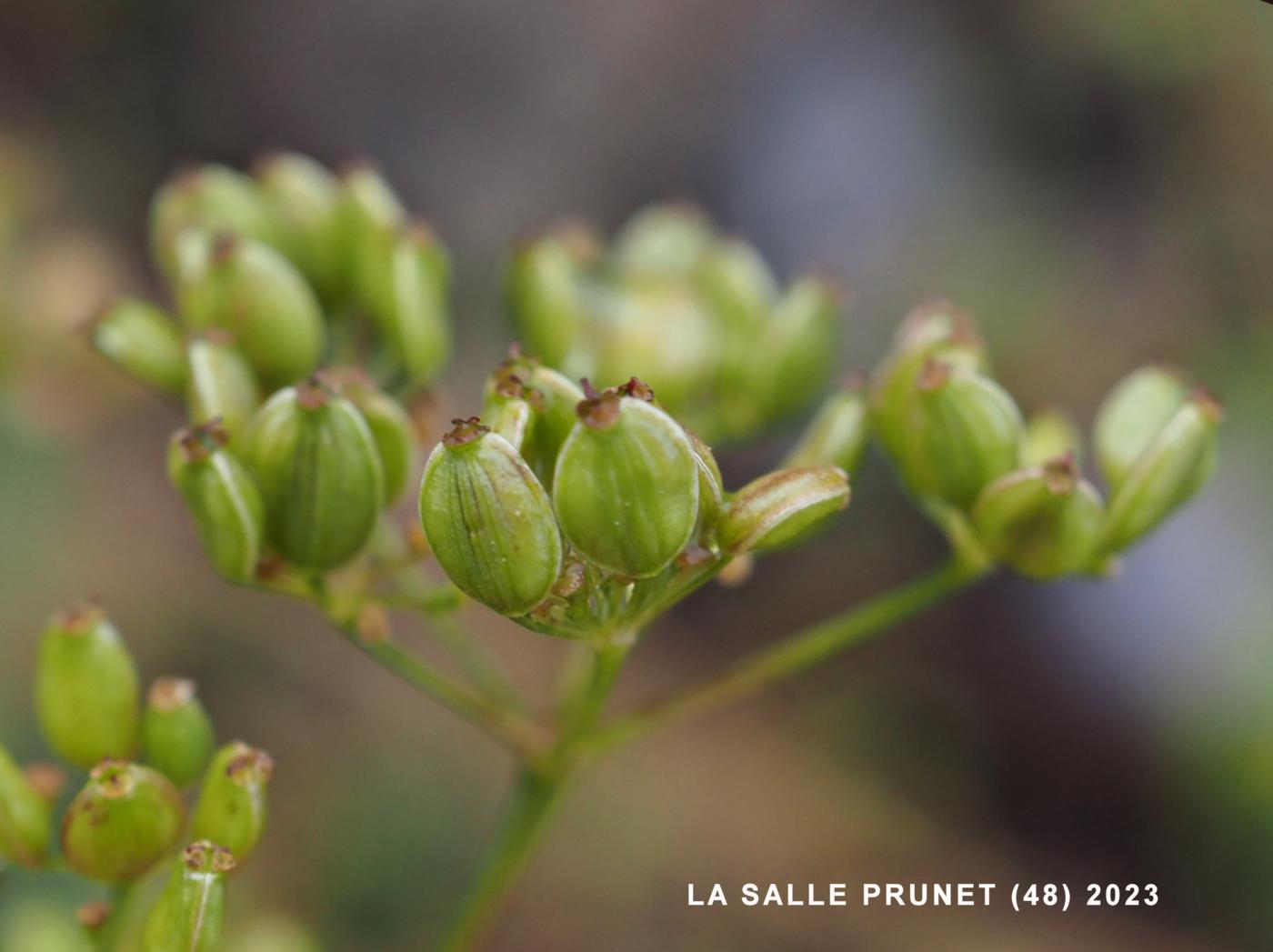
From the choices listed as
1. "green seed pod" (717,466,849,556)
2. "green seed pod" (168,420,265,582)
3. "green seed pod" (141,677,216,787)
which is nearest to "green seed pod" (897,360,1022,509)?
"green seed pod" (717,466,849,556)

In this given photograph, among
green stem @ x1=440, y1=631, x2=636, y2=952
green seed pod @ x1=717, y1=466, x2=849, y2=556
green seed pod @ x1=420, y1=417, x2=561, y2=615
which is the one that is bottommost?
green stem @ x1=440, y1=631, x2=636, y2=952

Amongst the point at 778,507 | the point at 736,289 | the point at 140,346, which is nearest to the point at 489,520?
the point at 778,507

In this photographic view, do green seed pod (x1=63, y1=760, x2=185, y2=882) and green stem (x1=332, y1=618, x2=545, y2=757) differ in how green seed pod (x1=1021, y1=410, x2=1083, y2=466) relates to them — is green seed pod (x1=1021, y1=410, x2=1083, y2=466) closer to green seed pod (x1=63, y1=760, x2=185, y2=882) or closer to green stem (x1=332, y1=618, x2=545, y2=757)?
green stem (x1=332, y1=618, x2=545, y2=757)

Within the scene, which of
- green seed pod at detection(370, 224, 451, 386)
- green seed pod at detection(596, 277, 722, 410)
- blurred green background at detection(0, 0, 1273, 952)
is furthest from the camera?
blurred green background at detection(0, 0, 1273, 952)

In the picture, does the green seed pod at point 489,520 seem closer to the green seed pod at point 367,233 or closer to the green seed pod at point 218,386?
the green seed pod at point 218,386

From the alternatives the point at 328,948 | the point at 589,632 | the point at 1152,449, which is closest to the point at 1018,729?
the point at 328,948
